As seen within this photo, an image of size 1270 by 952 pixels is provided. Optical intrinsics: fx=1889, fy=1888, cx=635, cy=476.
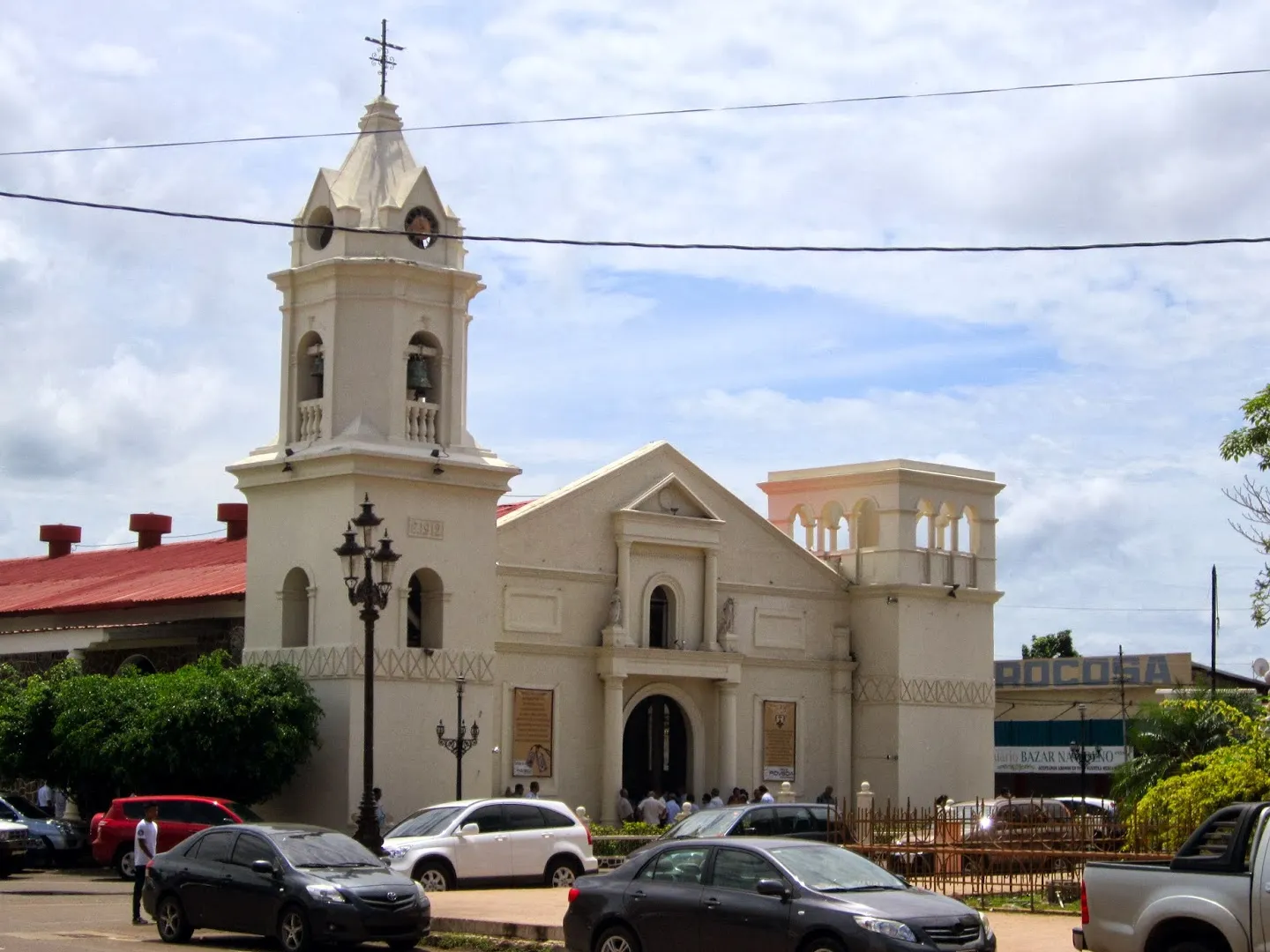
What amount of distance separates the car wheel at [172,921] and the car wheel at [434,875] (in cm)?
543

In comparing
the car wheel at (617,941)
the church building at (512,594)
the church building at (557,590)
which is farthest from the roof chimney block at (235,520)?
the car wheel at (617,941)

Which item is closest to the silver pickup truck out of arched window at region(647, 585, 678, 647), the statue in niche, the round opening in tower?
the round opening in tower

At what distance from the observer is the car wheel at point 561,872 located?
2712 centimetres

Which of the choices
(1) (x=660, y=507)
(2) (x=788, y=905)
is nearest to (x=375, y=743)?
(1) (x=660, y=507)

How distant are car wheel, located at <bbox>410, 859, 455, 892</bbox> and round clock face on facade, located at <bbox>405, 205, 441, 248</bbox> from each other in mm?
13647

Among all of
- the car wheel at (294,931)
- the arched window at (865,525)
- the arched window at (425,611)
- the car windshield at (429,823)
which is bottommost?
the car wheel at (294,931)

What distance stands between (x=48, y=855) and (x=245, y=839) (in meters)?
14.5

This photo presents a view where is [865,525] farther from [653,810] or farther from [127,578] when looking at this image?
[127,578]

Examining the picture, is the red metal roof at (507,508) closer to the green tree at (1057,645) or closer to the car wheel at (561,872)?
the car wheel at (561,872)

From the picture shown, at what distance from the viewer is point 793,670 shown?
42.4 m

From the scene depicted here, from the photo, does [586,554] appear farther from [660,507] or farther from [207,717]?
[207,717]

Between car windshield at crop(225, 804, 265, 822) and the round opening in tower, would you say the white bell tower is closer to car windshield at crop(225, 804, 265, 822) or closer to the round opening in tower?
the round opening in tower

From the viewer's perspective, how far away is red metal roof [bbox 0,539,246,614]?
39000mm

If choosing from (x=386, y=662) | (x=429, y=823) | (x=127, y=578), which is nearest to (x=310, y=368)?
(x=386, y=662)
